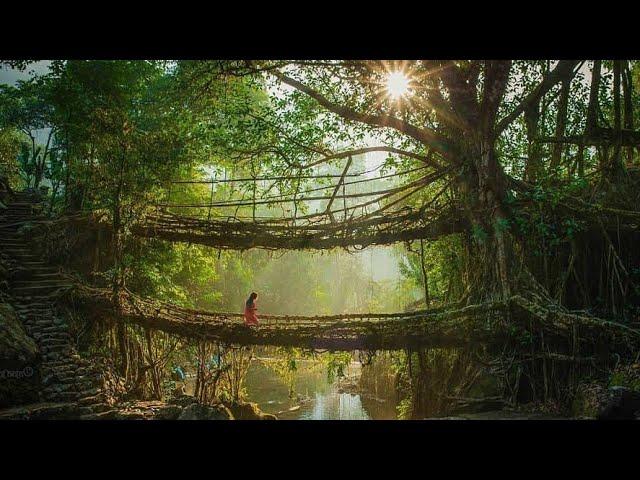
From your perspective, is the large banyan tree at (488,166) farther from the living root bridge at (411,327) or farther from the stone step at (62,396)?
the stone step at (62,396)

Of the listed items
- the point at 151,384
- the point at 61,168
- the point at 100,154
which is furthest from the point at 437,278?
the point at 61,168

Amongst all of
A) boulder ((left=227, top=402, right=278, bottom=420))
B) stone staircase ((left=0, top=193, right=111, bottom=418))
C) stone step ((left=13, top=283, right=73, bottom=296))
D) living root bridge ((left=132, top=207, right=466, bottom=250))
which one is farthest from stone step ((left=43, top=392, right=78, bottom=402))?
living root bridge ((left=132, top=207, right=466, bottom=250))

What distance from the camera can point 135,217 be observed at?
6.37 metres

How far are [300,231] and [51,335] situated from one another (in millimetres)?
3459

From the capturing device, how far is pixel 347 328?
4.98 metres

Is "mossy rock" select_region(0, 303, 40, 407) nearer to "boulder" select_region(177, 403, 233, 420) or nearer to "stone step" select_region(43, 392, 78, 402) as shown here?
"stone step" select_region(43, 392, 78, 402)

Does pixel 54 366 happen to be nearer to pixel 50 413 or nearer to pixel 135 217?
pixel 50 413

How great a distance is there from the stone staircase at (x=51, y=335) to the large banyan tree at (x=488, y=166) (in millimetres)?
1572

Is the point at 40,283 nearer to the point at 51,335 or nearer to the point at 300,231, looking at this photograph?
the point at 51,335

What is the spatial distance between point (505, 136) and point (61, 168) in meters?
7.85

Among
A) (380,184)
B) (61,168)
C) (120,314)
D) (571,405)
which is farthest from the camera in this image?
(380,184)

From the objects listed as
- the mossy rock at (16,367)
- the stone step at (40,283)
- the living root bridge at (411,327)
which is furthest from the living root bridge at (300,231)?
the mossy rock at (16,367)

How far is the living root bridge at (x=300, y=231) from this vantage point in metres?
5.55

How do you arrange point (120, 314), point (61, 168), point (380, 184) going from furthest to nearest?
point (380, 184), point (61, 168), point (120, 314)
